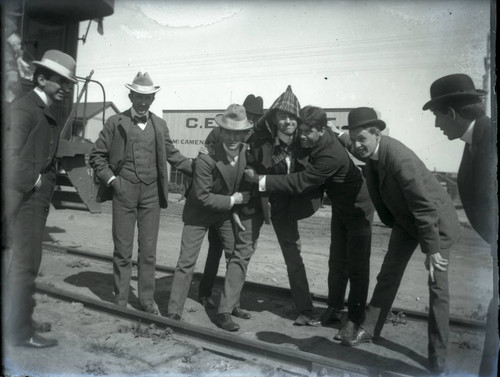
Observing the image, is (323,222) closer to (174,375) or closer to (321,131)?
(321,131)

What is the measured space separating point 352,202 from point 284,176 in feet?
2.40

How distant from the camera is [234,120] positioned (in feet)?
15.1

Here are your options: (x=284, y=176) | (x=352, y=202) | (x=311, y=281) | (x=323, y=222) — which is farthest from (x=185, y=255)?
(x=323, y=222)

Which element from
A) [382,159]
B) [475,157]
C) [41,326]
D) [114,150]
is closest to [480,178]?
[475,157]

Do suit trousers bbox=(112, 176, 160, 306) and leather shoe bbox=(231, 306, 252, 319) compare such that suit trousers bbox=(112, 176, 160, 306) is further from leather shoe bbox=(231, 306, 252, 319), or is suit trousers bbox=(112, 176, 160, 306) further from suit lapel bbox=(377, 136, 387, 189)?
suit lapel bbox=(377, 136, 387, 189)

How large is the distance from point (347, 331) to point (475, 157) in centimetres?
219

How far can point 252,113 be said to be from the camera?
5863 millimetres

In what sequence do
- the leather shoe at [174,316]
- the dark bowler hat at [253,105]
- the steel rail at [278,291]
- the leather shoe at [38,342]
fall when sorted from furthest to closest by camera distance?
the dark bowler hat at [253,105] → the steel rail at [278,291] → the leather shoe at [174,316] → the leather shoe at [38,342]

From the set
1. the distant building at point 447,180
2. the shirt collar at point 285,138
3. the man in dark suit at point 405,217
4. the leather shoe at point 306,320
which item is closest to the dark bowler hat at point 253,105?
the shirt collar at point 285,138

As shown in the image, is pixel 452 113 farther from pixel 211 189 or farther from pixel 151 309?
pixel 151 309

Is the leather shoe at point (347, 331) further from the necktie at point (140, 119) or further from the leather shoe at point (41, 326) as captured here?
the necktie at point (140, 119)

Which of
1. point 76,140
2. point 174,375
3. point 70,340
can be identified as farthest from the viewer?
point 76,140

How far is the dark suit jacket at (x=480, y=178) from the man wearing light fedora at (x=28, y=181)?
119 inches

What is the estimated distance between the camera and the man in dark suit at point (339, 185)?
4.48 meters
